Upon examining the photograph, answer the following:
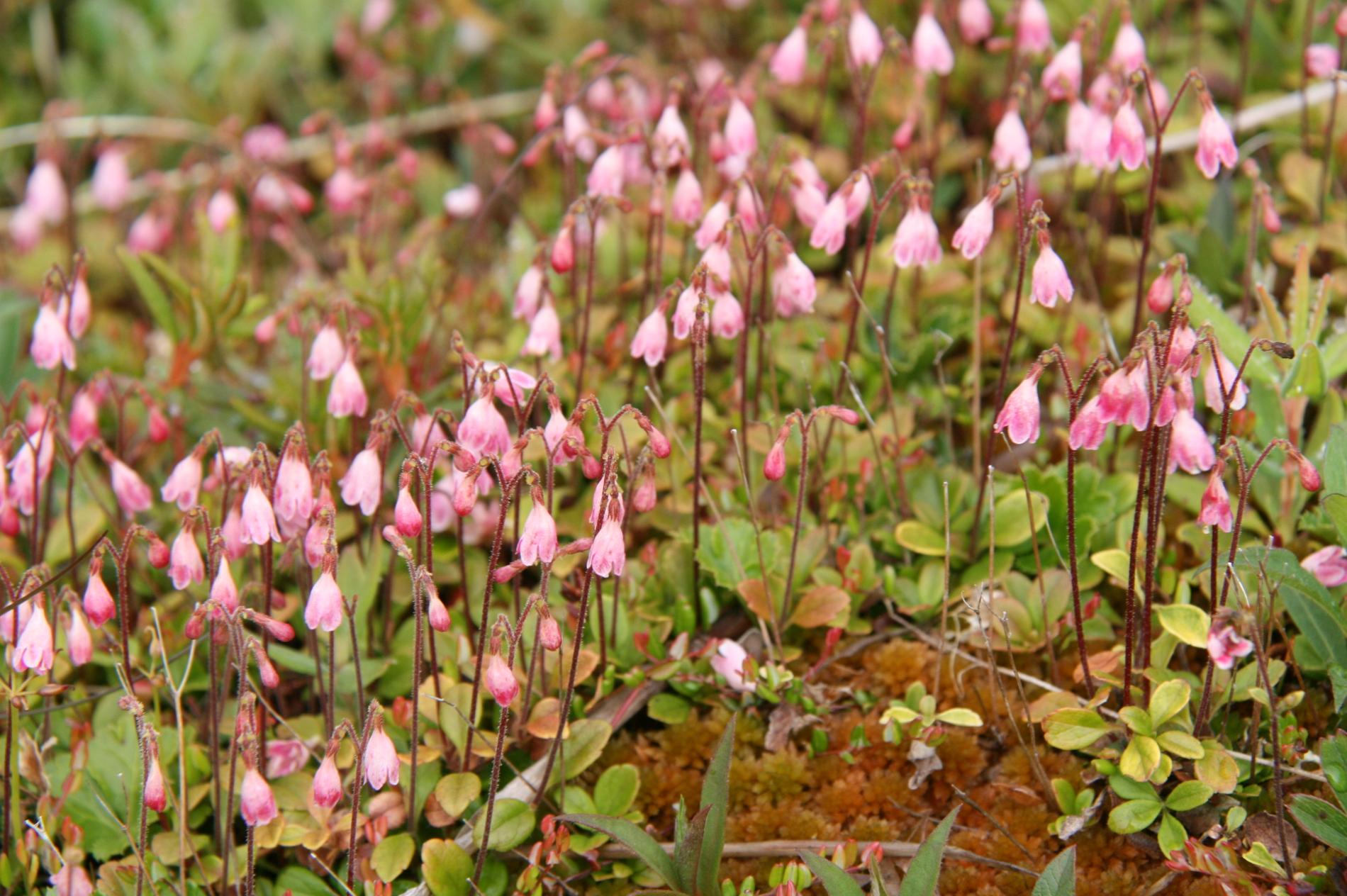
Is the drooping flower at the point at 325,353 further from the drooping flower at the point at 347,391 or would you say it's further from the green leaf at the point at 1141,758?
the green leaf at the point at 1141,758

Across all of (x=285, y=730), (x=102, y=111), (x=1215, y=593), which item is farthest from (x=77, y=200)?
(x=1215, y=593)

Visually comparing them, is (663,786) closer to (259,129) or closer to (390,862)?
(390,862)

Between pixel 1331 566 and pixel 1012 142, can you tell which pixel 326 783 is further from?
pixel 1012 142

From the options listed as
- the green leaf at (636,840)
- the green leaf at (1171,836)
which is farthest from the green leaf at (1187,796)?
the green leaf at (636,840)

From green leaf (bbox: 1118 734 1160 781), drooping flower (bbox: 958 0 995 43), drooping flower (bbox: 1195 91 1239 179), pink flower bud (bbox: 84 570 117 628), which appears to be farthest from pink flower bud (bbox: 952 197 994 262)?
pink flower bud (bbox: 84 570 117 628)

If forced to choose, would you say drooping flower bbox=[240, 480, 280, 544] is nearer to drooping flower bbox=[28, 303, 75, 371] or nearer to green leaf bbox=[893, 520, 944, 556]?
drooping flower bbox=[28, 303, 75, 371]

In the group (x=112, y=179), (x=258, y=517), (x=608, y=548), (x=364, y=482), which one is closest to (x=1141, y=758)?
(x=608, y=548)
